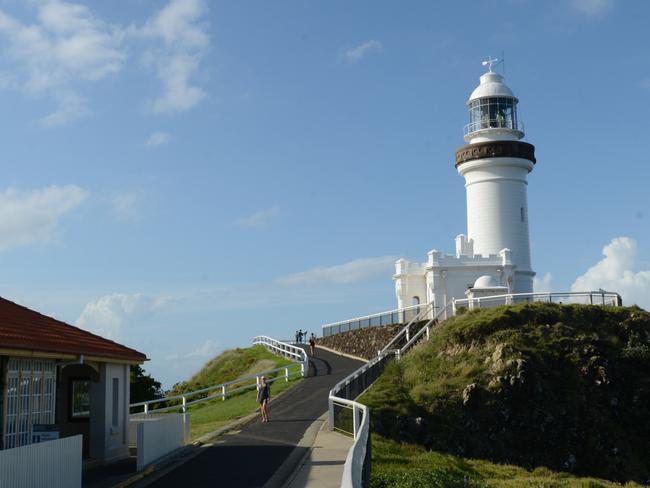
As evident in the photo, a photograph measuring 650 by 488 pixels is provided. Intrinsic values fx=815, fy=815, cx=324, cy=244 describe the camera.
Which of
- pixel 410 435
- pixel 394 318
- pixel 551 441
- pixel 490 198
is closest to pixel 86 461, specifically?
pixel 410 435

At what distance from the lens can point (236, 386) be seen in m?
41.3

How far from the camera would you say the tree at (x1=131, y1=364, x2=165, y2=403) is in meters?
54.3

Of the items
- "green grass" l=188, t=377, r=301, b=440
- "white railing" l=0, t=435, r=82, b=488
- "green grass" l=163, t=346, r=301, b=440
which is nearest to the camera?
"white railing" l=0, t=435, r=82, b=488

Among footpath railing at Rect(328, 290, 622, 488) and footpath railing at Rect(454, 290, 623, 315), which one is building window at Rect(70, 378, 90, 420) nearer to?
footpath railing at Rect(328, 290, 622, 488)

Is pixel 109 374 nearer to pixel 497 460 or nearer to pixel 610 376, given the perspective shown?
pixel 497 460

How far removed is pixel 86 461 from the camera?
19109mm

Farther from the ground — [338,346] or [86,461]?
[338,346]

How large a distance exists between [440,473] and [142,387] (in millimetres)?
39836

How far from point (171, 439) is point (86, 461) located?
7.53 ft

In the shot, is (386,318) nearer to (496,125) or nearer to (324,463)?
(496,125)

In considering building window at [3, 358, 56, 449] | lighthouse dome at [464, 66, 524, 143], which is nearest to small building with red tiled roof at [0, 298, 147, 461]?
building window at [3, 358, 56, 449]

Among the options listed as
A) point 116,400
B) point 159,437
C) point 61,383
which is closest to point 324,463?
point 159,437

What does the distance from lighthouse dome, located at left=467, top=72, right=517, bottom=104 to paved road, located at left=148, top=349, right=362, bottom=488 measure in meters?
23.7

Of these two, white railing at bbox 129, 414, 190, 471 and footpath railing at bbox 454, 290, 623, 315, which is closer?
white railing at bbox 129, 414, 190, 471
